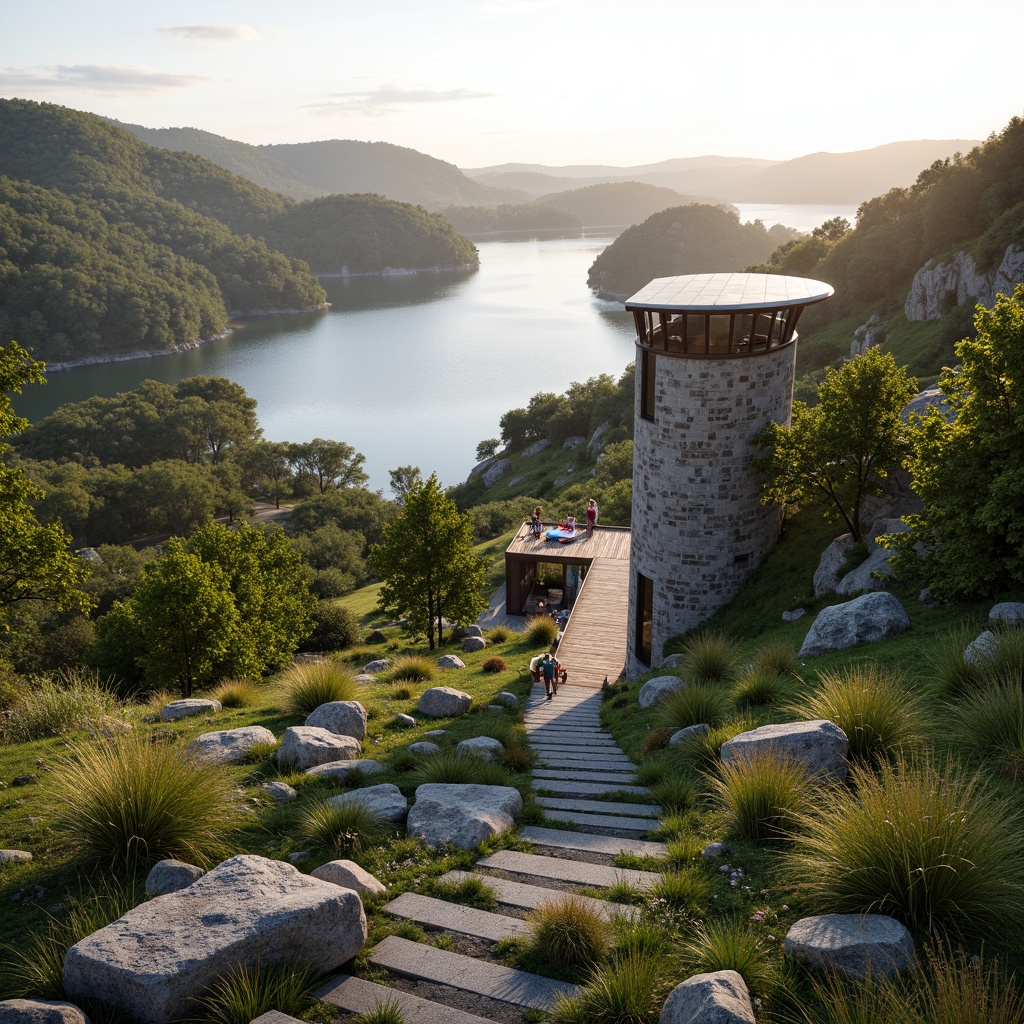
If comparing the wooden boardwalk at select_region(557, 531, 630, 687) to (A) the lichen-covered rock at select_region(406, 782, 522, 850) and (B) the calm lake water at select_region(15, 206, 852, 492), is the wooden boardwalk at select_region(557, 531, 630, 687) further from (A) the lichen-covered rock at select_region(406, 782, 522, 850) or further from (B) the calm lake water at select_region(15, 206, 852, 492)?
(B) the calm lake water at select_region(15, 206, 852, 492)

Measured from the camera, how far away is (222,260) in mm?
149625

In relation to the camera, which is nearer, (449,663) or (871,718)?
(871,718)

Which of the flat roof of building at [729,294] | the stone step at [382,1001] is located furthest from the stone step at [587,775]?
the flat roof of building at [729,294]

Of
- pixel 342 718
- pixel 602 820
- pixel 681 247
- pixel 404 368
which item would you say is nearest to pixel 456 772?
pixel 602 820

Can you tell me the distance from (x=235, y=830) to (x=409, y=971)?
8.66ft

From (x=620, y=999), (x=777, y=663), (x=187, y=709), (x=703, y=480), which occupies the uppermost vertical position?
(x=703, y=480)

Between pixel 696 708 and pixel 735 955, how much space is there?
561 cm

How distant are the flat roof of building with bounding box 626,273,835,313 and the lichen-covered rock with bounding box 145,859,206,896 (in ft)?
43.0

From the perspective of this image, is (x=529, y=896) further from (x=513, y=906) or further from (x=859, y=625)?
(x=859, y=625)

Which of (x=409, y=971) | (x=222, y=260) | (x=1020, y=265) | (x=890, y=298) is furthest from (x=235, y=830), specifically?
(x=222, y=260)

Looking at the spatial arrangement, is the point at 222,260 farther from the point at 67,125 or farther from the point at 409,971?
the point at 409,971

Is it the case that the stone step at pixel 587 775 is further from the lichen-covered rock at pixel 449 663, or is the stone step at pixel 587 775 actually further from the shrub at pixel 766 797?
the lichen-covered rock at pixel 449 663

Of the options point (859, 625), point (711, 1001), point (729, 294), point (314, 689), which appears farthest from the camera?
point (729, 294)

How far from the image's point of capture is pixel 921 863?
4.77 meters
